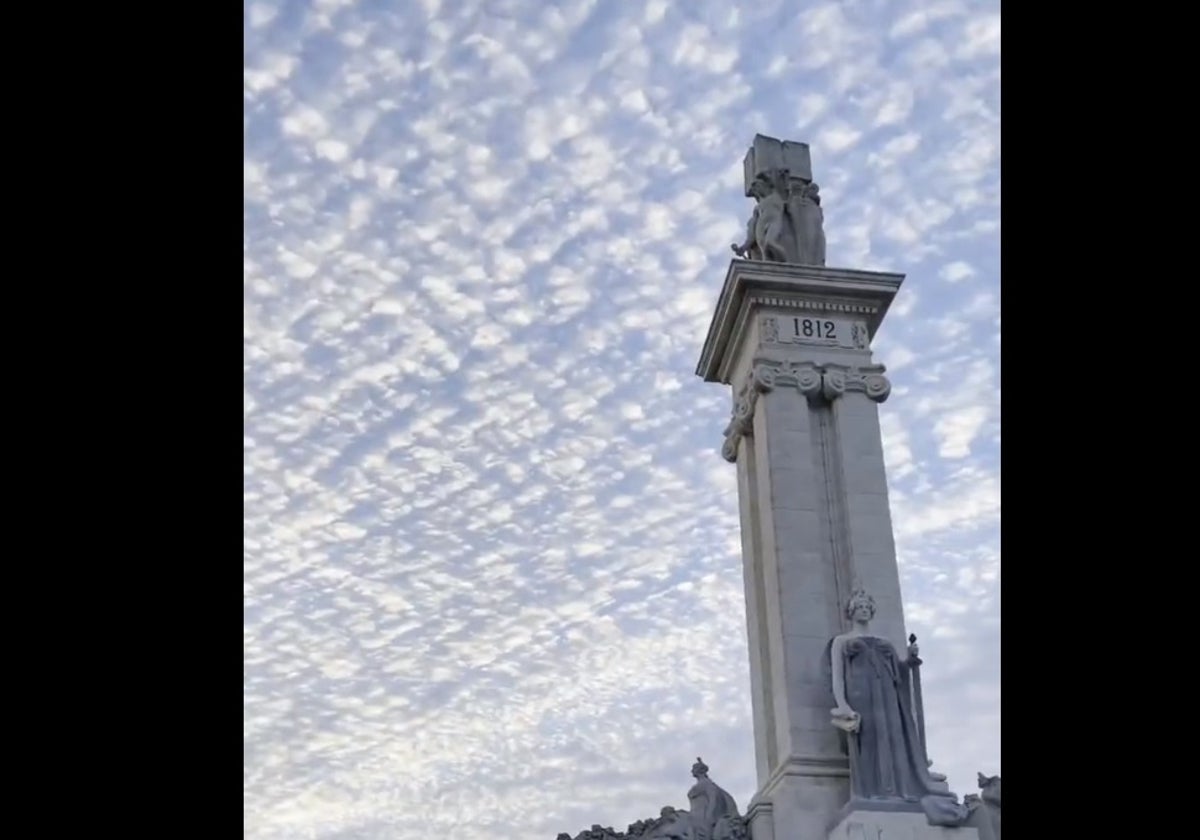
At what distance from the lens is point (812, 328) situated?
1755 cm

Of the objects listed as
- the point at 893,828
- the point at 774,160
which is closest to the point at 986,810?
the point at 893,828

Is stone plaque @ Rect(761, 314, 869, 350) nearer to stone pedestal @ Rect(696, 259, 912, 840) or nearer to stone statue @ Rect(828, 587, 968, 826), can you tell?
stone pedestal @ Rect(696, 259, 912, 840)

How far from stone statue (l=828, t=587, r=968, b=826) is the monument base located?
9cm

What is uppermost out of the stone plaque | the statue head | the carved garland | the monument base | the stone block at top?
the stone block at top

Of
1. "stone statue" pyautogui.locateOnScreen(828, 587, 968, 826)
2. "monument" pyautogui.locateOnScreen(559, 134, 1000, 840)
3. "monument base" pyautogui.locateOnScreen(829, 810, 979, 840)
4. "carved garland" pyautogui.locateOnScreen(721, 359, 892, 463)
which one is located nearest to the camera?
"monument base" pyautogui.locateOnScreen(829, 810, 979, 840)

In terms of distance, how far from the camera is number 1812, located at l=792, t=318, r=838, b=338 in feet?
57.5

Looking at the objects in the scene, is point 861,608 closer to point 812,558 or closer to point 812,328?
point 812,558

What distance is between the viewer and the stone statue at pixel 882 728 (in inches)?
581

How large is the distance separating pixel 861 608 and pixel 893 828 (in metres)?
2.38

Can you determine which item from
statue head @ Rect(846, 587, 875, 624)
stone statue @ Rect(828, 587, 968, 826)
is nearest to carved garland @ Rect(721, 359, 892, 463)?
statue head @ Rect(846, 587, 875, 624)
